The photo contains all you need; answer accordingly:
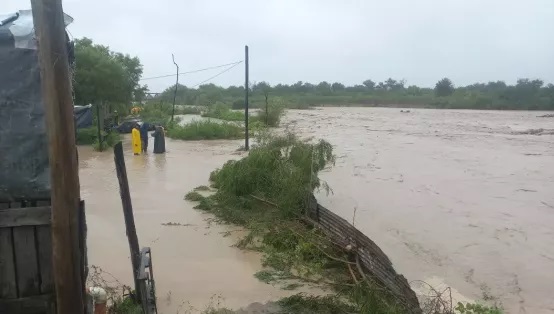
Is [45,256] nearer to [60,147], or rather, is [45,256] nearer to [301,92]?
[60,147]

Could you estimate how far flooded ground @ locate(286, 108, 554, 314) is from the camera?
7918mm

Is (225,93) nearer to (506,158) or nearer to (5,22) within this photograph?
(506,158)

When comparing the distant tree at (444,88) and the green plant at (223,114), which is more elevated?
the distant tree at (444,88)

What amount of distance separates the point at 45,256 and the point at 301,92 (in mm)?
89773

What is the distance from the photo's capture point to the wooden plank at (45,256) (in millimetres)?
3555

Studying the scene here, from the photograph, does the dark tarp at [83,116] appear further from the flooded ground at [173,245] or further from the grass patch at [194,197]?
the grass patch at [194,197]

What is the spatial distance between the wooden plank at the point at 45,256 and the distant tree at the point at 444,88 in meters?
72.8

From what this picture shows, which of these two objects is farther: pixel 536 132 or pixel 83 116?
pixel 536 132

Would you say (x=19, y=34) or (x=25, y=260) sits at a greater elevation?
(x=19, y=34)

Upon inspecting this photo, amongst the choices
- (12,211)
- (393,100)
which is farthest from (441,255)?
(393,100)

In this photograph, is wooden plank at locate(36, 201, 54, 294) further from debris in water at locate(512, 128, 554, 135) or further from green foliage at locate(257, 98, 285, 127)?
debris in water at locate(512, 128, 554, 135)

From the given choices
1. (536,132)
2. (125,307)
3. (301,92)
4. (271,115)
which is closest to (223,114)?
(271,115)

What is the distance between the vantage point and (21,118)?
3.53 m

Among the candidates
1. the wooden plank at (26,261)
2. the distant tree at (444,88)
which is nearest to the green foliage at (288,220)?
the wooden plank at (26,261)
